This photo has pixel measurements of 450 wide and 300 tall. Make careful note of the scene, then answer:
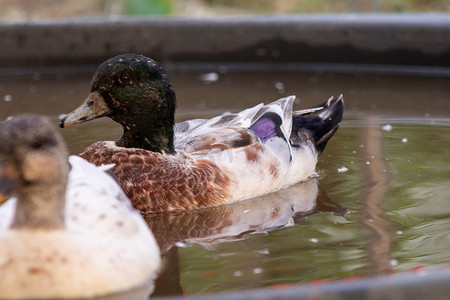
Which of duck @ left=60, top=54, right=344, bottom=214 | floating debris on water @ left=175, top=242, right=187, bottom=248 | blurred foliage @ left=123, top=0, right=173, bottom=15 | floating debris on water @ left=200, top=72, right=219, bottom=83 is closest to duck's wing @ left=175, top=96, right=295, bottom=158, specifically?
duck @ left=60, top=54, right=344, bottom=214

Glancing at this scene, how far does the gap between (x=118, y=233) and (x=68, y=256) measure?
1.02ft

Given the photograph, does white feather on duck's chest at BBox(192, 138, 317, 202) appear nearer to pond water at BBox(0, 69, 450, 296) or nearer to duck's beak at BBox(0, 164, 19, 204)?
pond water at BBox(0, 69, 450, 296)

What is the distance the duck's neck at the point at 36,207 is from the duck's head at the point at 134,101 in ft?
4.78

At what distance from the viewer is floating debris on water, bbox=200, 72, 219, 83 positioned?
7.02 m

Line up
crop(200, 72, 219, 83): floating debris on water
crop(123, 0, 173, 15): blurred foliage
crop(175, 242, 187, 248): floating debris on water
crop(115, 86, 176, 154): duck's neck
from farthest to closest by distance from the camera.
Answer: crop(123, 0, 173, 15): blurred foliage < crop(200, 72, 219, 83): floating debris on water < crop(115, 86, 176, 154): duck's neck < crop(175, 242, 187, 248): floating debris on water

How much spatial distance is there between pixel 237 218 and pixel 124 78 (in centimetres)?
91

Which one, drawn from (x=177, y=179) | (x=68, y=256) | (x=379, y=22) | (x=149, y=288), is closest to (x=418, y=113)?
(x=379, y=22)

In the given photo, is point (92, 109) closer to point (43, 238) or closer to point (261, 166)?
point (261, 166)

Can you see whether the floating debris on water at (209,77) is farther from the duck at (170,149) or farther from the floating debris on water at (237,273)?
the floating debris on water at (237,273)

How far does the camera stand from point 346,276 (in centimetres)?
360

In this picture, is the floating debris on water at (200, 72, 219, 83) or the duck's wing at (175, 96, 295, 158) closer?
the duck's wing at (175, 96, 295, 158)

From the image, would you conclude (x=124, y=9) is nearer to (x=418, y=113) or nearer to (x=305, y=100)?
(x=305, y=100)

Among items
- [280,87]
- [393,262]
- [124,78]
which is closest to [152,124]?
[124,78]

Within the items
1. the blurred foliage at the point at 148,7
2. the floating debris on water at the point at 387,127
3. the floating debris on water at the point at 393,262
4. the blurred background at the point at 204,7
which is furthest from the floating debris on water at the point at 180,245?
the blurred background at the point at 204,7
